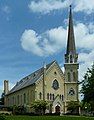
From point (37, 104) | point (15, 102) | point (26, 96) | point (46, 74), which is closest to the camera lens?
point (37, 104)

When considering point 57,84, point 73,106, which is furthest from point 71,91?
point 73,106

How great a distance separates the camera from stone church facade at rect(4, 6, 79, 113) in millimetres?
103125

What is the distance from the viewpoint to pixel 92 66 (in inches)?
2894

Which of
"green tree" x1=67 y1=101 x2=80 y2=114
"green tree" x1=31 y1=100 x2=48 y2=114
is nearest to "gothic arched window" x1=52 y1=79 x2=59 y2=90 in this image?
"green tree" x1=67 y1=101 x2=80 y2=114

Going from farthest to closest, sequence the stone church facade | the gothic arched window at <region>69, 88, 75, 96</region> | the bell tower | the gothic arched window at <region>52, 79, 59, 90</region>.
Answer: the gothic arched window at <region>69, 88, 75, 96</region> < the bell tower < the gothic arched window at <region>52, 79, 59, 90</region> < the stone church facade

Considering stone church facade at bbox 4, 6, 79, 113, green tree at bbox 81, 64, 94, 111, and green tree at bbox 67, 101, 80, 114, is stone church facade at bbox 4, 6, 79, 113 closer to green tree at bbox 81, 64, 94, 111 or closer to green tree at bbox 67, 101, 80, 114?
green tree at bbox 67, 101, 80, 114

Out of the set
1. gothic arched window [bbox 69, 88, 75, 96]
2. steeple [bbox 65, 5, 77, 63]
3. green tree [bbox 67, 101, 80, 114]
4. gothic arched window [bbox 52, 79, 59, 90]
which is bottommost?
green tree [bbox 67, 101, 80, 114]

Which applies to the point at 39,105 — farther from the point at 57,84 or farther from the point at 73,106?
the point at 57,84

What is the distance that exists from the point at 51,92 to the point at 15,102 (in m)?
25.9

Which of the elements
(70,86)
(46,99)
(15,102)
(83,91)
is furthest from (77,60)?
(83,91)

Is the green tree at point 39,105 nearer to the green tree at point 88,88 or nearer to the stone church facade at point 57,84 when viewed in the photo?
the stone church facade at point 57,84

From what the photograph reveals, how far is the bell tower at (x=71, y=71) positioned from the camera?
10681 centimetres

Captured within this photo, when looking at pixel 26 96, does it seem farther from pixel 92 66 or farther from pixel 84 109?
pixel 92 66

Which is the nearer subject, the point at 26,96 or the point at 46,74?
the point at 46,74
